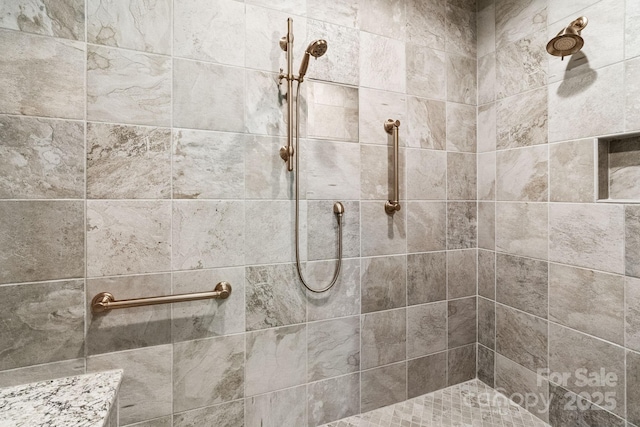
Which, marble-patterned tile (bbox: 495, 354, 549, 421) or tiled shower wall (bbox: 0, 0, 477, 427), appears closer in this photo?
tiled shower wall (bbox: 0, 0, 477, 427)

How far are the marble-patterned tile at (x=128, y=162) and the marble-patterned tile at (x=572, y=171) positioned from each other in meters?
1.66

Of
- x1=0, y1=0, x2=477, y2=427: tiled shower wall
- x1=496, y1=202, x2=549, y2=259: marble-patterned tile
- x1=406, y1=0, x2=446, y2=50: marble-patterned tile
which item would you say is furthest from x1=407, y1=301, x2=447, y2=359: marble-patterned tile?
x1=406, y1=0, x2=446, y2=50: marble-patterned tile

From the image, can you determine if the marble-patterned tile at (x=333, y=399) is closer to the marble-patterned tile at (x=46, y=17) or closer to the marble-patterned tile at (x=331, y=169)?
the marble-patterned tile at (x=331, y=169)

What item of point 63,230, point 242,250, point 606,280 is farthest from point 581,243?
point 63,230

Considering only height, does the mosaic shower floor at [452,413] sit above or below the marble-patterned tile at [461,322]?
below

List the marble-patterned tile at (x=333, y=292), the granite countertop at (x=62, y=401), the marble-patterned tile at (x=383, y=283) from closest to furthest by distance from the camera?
the granite countertop at (x=62, y=401), the marble-patterned tile at (x=333, y=292), the marble-patterned tile at (x=383, y=283)

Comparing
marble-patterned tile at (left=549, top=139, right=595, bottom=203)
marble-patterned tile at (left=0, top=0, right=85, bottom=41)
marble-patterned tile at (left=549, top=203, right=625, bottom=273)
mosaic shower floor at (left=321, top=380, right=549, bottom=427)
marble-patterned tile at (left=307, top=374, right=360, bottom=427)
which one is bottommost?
mosaic shower floor at (left=321, top=380, right=549, bottom=427)

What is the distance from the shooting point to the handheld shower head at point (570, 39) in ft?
3.91

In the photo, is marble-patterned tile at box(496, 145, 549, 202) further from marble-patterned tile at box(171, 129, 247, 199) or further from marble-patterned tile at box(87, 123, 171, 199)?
marble-patterned tile at box(87, 123, 171, 199)

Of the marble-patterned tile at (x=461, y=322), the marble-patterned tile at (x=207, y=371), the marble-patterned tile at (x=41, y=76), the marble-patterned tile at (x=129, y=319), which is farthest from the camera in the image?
the marble-patterned tile at (x=461, y=322)

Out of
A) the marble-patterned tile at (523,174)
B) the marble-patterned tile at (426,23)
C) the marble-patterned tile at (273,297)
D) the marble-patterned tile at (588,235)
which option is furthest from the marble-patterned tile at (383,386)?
the marble-patterned tile at (426,23)

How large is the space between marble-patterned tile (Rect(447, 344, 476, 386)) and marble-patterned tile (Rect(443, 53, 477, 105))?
1.41 meters

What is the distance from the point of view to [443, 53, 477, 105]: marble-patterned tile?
1.68m

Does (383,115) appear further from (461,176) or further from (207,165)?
(207,165)
